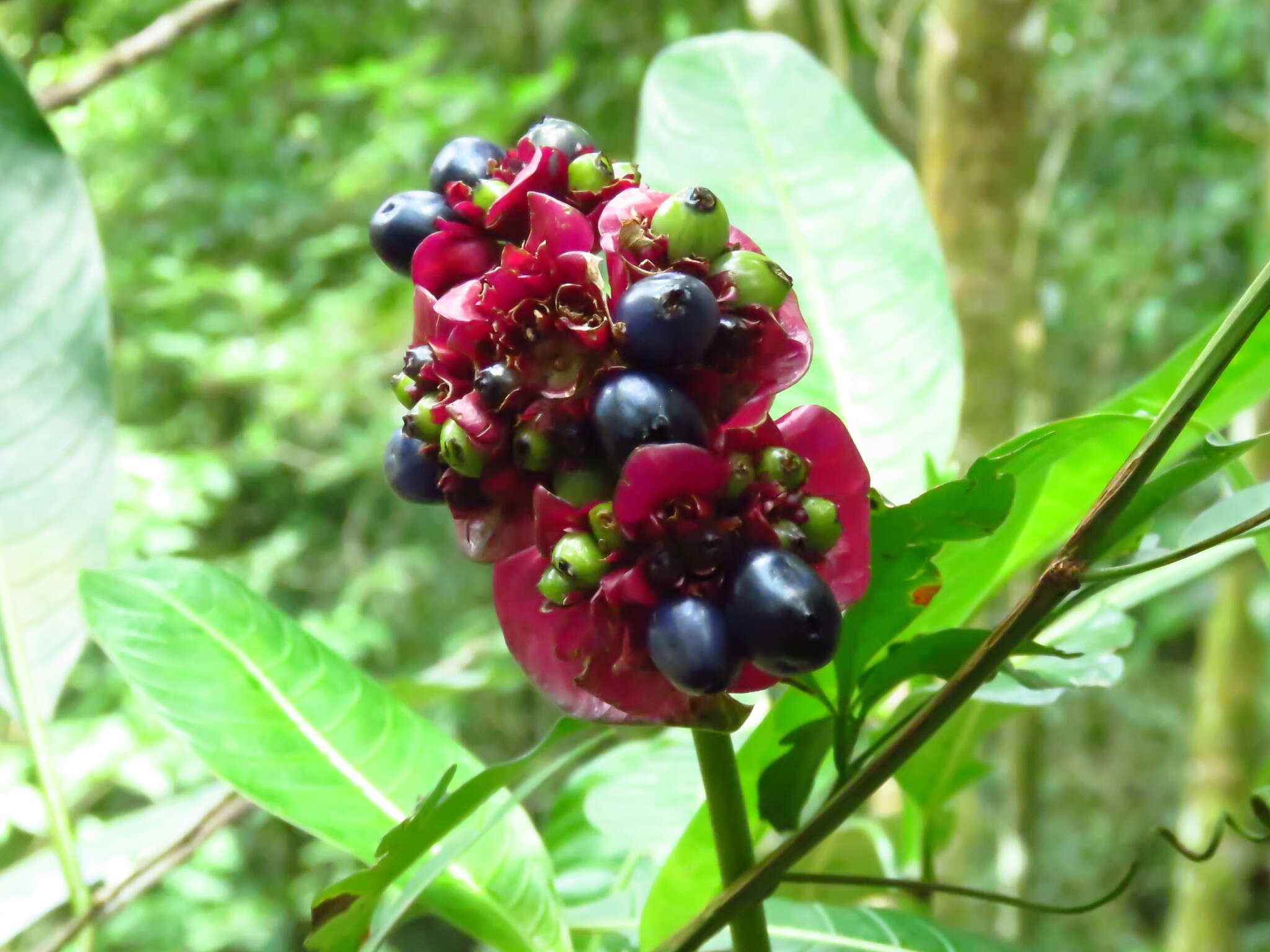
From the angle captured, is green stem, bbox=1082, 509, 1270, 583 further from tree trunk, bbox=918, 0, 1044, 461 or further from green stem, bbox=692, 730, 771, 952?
tree trunk, bbox=918, 0, 1044, 461

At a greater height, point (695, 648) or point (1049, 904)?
point (695, 648)

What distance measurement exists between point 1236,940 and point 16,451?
2063 mm

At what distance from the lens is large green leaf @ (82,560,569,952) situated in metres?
0.51

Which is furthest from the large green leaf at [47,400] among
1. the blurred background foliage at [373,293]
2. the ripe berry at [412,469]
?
the blurred background foliage at [373,293]

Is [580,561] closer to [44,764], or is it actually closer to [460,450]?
[460,450]

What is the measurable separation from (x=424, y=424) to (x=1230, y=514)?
0.30 m

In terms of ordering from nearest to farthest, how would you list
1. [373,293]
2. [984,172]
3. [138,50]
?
[138,50] < [984,172] < [373,293]

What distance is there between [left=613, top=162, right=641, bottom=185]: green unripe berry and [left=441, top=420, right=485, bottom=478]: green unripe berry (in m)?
0.13

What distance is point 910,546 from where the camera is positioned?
15.7 inches

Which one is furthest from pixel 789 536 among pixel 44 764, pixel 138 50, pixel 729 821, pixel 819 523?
pixel 138 50

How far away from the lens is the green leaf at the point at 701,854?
489 mm

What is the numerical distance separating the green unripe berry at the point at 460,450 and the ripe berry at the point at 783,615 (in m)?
0.09

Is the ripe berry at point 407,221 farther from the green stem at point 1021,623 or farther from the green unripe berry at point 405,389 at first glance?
the green stem at point 1021,623

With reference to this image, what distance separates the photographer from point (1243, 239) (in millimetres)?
2689
